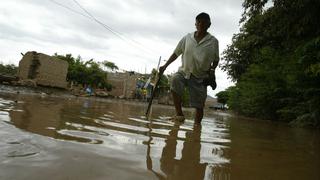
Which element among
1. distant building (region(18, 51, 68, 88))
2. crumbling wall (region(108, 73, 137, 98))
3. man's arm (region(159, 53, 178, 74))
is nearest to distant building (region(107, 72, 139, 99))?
crumbling wall (region(108, 73, 137, 98))

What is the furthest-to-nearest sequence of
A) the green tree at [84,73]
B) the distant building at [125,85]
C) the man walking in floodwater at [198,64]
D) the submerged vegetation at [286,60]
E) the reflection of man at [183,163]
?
the distant building at [125,85] < the green tree at [84,73] < the submerged vegetation at [286,60] < the man walking in floodwater at [198,64] < the reflection of man at [183,163]

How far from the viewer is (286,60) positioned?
33.6 ft

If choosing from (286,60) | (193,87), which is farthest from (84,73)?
(193,87)

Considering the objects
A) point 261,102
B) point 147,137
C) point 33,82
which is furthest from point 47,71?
point 147,137

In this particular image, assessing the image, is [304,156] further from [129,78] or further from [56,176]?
[129,78]

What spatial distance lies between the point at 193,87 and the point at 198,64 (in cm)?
32

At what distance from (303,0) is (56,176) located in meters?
6.72

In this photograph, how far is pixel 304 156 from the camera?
103 inches

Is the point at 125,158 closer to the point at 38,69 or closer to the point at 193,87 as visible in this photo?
the point at 193,87

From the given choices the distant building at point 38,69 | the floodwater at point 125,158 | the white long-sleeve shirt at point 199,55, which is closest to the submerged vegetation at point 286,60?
the white long-sleeve shirt at point 199,55

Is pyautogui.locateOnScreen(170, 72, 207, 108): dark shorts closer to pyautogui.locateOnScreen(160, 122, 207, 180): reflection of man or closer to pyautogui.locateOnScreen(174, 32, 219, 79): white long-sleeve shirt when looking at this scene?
pyautogui.locateOnScreen(174, 32, 219, 79): white long-sleeve shirt

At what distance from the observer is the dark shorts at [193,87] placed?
171 inches

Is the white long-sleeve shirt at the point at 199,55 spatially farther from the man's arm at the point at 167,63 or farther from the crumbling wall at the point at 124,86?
the crumbling wall at the point at 124,86

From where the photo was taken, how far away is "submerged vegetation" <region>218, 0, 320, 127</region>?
7.28 metres
